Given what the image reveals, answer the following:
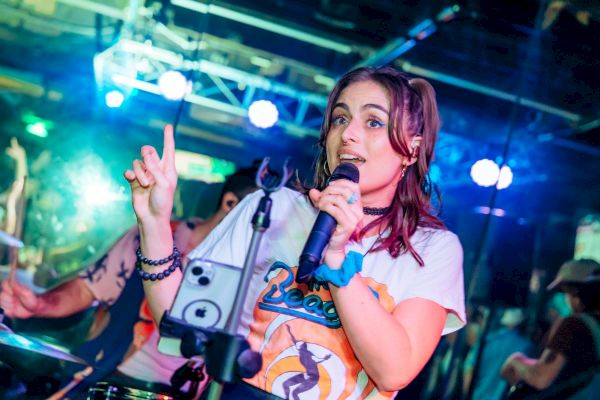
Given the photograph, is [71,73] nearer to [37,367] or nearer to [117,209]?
[117,209]

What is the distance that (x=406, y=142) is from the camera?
4.55 feet

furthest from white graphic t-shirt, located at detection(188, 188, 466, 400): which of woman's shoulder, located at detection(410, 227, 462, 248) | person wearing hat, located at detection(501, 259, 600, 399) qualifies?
person wearing hat, located at detection(501, 259, 600, 399)

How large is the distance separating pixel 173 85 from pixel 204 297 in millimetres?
3641

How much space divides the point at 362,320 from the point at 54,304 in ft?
9.08

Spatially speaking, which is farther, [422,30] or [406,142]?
[422,30]

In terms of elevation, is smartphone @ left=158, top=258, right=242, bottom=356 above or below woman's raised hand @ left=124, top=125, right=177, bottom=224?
below

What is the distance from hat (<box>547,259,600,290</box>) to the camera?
3.82m

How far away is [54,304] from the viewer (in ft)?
11.0

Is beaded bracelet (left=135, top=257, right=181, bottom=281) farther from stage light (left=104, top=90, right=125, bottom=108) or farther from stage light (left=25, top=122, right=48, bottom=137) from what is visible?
stage light (left=25, top=122, right=48, bottom=137)

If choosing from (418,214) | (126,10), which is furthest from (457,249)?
(126,10)

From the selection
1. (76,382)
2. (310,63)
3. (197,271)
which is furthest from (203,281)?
(310,63)

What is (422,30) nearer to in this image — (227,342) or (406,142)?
(406,142)

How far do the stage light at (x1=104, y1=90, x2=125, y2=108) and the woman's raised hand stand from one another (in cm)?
324

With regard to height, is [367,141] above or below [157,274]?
above
